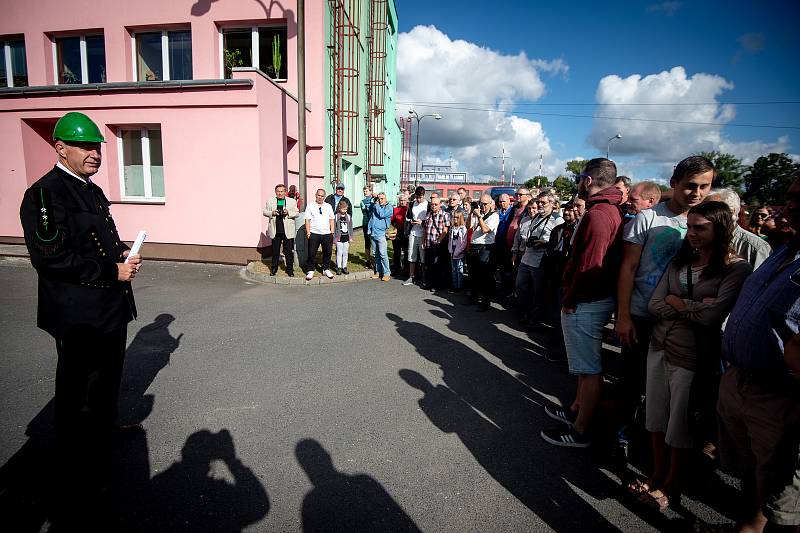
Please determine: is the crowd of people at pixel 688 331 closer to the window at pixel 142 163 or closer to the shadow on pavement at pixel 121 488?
the shadow on pavement at pixel 121 488

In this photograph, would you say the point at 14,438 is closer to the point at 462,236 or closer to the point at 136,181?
the point at 462,236

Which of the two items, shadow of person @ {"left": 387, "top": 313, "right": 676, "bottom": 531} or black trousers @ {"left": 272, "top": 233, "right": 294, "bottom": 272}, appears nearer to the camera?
shadow of person @ {"left": 387, "top": 313, "right": 676, "bottom": 531}

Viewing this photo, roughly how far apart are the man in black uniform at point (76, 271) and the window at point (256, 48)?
11358 millimetres

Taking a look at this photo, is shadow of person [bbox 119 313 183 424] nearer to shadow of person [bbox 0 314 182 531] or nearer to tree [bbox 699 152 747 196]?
shadow of person [bbox 0 314 182 531]

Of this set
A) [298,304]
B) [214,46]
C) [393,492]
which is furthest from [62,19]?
[393,492]

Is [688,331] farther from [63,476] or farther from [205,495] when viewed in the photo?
[63,476]

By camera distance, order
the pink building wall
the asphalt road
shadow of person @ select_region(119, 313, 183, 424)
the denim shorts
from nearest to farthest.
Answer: the asphalt road → the denim shorts → shadow of person @ select_region(119, 313, 183, 424) → the pink building wall

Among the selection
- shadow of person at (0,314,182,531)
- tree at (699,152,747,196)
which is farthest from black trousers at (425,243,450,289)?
tree at (699,152,747,196)

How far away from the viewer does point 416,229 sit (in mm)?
8703

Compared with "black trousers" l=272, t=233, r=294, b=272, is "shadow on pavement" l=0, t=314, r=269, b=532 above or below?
below

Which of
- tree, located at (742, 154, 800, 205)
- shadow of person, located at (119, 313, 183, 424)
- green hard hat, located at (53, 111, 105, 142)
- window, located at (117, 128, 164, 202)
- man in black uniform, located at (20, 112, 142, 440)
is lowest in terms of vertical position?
shadow of person, located at (119, 313, 183, 424)

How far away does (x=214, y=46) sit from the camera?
1223 centimetres

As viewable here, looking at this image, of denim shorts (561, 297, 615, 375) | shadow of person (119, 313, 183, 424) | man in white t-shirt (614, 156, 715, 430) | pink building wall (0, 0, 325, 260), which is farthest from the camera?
pink building wall (0, 0, 325, 260)

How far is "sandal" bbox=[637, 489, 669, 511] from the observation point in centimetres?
242
